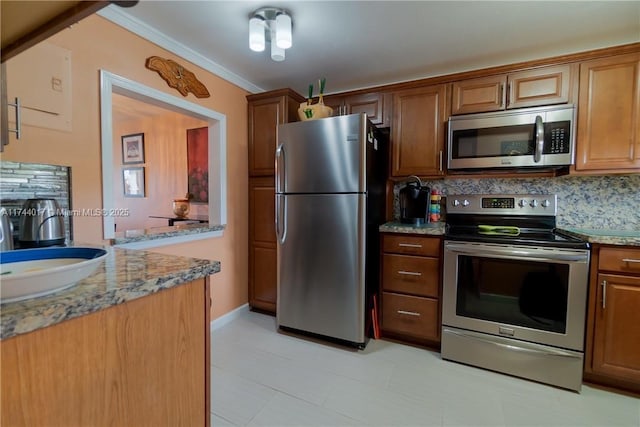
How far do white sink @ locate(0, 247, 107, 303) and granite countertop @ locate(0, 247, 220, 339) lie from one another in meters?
0.02

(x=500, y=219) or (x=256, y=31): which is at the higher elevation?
(x=256, y=31)

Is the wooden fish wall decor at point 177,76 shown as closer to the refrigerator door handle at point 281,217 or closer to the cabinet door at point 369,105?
the refrigerator door handle at point 281,217

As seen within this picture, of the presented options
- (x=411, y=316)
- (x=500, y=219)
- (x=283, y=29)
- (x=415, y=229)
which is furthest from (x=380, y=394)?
(x=283, y=29)

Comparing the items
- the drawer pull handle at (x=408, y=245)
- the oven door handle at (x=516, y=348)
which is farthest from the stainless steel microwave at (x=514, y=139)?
the oven door handle at (x=516, y=348)

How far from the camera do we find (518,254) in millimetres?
1786

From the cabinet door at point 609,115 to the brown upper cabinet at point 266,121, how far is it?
86.6 inches

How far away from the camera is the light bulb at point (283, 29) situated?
5.25 ft

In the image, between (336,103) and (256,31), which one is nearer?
(256,31)

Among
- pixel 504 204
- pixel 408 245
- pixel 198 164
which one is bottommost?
pixel 408 245

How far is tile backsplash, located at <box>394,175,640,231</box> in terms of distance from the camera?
2064mm

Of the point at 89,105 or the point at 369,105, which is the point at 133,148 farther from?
the point at 369,105

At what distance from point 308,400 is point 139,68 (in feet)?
7.71

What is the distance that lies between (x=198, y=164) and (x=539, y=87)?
136 inches

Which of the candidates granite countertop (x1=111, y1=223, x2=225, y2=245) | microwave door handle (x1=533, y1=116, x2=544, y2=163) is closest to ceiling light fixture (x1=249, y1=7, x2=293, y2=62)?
granite countertop (x1=111, y1=223, x2=225, y2=245)
